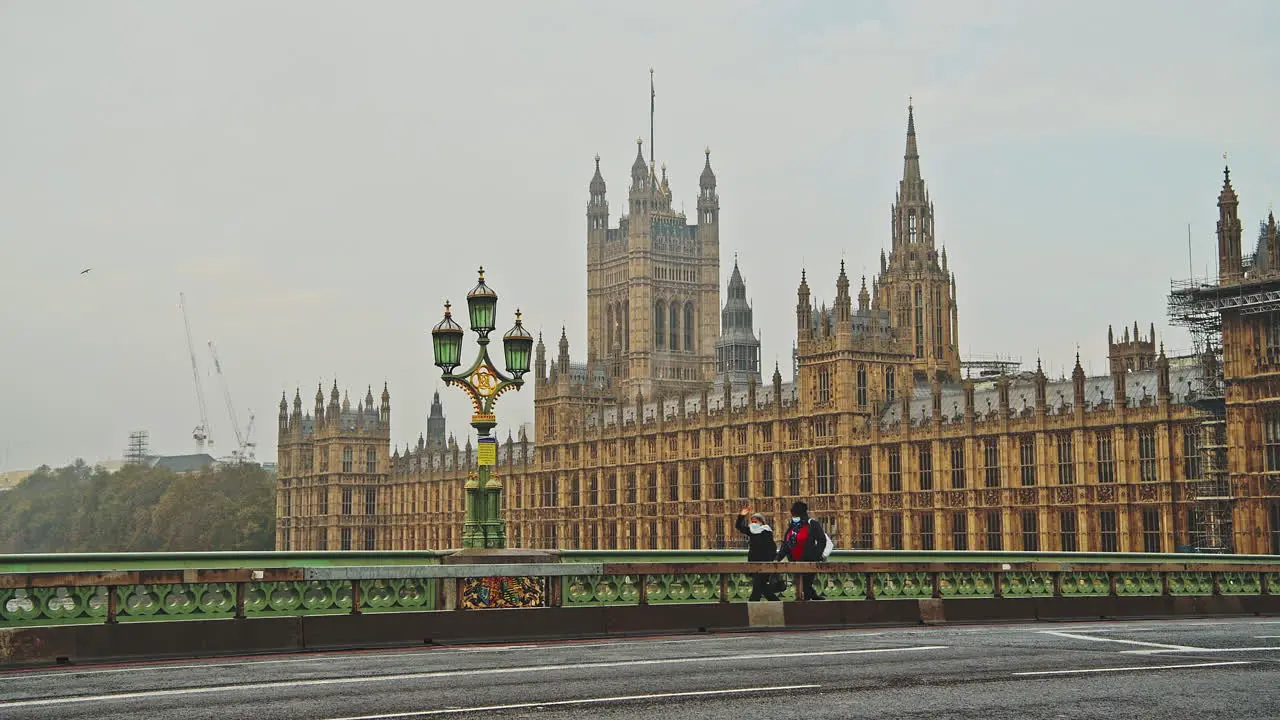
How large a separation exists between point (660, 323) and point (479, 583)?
457ft

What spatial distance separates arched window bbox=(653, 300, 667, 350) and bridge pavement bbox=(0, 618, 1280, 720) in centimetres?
13953

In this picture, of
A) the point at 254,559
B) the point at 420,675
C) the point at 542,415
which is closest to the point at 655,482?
the point at 542,415

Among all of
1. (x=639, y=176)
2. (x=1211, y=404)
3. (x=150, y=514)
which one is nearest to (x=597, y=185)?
(x=639, y=176)

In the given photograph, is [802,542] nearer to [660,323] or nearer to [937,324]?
[937,324]

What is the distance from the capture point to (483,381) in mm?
30047

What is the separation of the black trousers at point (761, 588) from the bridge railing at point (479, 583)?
8.7 inches

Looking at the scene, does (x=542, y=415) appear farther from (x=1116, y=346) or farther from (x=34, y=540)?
(x=34, y=540)

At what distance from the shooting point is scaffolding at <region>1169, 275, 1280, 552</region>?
180ft

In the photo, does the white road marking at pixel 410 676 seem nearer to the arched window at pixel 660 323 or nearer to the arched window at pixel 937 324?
the arched window at pixel 937 324

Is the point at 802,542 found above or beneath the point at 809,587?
above

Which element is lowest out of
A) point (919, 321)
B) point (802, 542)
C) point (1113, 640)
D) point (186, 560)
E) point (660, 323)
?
point (1113, 640)

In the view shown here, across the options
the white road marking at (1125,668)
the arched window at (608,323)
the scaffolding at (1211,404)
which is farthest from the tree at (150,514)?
the white road marking at (1125,668)

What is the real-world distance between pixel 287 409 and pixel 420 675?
142875 mm

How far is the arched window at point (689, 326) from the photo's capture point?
162625mm
